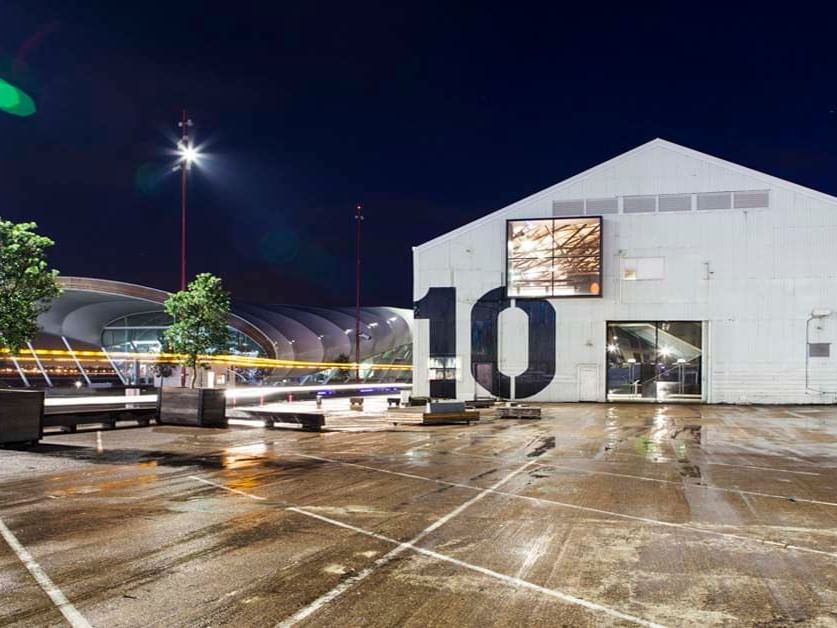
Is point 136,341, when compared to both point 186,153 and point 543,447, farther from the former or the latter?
point 543,447

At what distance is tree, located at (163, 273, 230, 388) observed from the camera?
111 feet

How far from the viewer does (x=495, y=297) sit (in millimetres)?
38656

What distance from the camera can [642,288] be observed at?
120ft

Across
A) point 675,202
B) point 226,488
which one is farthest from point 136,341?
point 226,488

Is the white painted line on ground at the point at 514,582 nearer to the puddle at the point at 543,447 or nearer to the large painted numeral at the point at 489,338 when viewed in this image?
the puddle at the point at 543,447

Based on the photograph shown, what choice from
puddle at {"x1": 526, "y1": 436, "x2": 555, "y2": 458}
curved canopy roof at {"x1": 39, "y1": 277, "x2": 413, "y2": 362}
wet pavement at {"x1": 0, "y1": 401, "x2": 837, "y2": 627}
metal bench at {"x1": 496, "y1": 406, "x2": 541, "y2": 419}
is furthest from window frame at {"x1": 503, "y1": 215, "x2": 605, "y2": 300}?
curved canopy roof at {"x1": 39, "y1": 277, "x2": 413, "y2": 362}

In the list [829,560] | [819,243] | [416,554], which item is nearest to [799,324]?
[819,243]

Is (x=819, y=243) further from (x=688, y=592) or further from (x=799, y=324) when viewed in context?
(x=688, y=592)

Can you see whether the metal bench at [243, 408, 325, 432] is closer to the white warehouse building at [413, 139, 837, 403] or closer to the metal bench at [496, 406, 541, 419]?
the metal bench at [496, 406, 541, 419]

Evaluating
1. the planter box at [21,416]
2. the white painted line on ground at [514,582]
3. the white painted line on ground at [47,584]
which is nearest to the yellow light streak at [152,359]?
the planter box at [21,416]

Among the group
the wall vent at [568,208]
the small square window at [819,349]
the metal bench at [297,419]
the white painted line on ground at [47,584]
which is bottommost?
the metal bench at [297,419]

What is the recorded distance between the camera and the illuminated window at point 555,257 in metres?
37.1

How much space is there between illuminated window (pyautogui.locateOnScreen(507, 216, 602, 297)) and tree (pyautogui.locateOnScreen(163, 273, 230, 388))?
15.6 metres

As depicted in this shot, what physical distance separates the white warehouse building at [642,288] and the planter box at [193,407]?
1761cm
